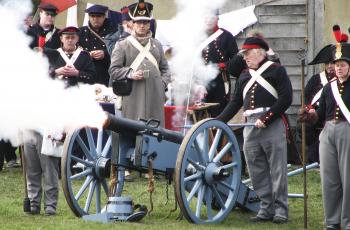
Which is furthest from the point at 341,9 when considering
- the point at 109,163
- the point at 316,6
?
the point at 109,163

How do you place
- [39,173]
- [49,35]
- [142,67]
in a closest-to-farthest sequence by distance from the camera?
1. [39,173]
2. [142,67]
3. [49,35]

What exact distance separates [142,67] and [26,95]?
2.40m

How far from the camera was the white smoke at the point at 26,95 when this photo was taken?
9.40 m

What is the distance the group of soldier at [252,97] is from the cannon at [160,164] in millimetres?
305

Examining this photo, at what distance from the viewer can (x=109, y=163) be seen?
9930 millimetres

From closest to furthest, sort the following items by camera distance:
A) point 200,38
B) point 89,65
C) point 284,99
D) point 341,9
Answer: point 284,99, point 89,65, point 200,38, point 341,9

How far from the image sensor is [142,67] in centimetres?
1161

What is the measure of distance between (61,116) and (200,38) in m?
3.43

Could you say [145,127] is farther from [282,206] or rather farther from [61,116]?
[282,206]

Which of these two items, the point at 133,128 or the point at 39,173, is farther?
the point at 39,173

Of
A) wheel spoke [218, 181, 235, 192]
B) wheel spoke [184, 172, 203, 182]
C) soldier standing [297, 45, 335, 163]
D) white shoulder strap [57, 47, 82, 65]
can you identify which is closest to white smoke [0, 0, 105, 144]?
wheel spoke [184, 172, 203, 182]

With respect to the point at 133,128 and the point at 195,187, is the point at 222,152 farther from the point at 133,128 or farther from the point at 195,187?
the point at 133,128

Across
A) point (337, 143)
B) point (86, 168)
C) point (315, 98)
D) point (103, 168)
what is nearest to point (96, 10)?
point (315, 98)

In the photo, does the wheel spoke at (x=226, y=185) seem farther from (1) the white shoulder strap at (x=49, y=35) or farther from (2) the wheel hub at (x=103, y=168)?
(1) the white shoulder strap at (x=49, y=35)
